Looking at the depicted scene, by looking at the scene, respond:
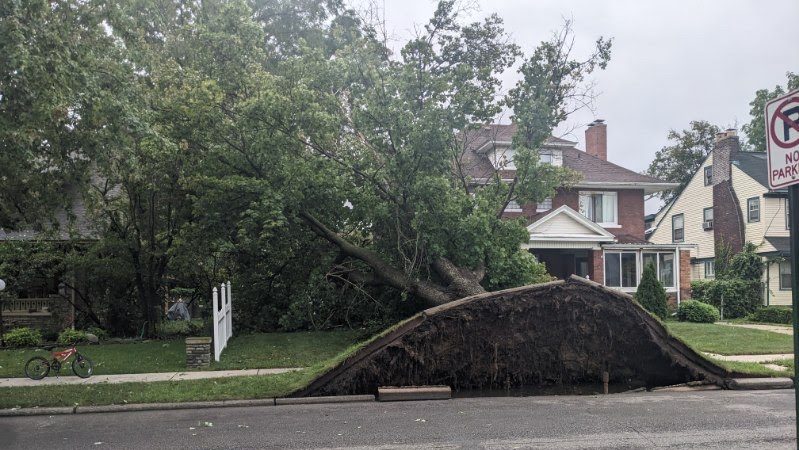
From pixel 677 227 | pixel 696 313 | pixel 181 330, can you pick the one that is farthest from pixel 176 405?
pixel 677 227

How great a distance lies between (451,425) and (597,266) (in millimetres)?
20321

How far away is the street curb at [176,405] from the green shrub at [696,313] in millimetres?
15847

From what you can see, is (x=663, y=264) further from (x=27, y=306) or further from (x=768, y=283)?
(x=27, y=306)

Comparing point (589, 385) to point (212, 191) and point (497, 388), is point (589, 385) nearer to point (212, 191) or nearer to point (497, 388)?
point (497, 388)

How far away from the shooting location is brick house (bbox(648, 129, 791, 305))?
94.2 ft

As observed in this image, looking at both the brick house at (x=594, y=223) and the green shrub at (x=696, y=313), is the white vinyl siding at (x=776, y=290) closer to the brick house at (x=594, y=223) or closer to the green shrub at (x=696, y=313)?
the brick house at (x=594, y=223)

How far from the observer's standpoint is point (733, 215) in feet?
105

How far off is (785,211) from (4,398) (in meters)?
31.3

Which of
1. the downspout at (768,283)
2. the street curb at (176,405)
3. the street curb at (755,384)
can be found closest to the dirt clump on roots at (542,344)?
the street curb at (755,384)

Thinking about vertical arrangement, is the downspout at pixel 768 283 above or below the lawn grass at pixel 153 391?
above

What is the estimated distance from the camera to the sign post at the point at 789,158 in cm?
314

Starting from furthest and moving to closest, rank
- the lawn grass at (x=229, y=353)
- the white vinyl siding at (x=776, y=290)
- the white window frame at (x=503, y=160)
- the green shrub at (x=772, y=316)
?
1. the white vinyl siding at (x=776, y=290)
2. the green shrub at (x=772, y=316)
3. the white window frame at (x=503, y=160)
4. the lawn grass at (x=229, y=353)

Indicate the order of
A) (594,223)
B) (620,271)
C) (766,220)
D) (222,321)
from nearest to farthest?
(222,321), (594,223), (620,271), (766,220)

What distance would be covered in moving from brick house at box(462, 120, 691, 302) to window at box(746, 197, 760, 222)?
5.55 metres
